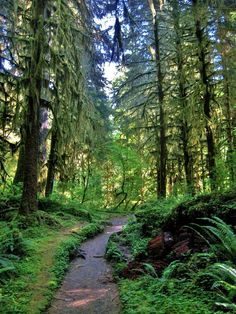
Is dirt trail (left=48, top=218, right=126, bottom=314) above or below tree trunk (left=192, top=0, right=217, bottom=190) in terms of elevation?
below

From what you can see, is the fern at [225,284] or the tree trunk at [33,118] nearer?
the fern at [225,284]

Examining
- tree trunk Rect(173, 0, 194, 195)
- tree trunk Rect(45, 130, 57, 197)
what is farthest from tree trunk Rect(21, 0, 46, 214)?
tree trunk Rect(45, 130, 57, 197)

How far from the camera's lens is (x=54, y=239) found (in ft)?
30.1

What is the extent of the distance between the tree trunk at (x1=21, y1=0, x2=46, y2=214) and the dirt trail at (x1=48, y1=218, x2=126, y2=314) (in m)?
2.46

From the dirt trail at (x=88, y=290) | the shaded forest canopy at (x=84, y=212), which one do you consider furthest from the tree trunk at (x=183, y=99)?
the dirt trail at (x=88, y=290)

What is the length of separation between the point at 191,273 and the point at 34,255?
11.7 feet

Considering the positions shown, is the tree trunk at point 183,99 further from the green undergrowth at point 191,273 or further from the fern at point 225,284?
the fern at point 225,284

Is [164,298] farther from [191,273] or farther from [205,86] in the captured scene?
[205,86]

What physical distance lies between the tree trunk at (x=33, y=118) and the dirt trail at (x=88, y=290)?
2460 millimetres

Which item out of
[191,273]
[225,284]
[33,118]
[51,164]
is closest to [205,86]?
[33,118]

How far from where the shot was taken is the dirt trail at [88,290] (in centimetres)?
558

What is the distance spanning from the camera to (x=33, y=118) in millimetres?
10445

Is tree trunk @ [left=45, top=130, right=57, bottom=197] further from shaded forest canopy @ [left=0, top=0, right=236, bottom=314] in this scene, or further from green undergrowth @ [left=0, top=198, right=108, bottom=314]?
green undergrowth @ [left=0, top=198, right=108, bottom=314]

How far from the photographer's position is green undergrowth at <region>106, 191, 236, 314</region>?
464cm
